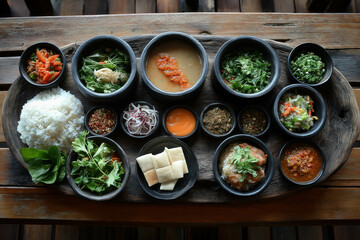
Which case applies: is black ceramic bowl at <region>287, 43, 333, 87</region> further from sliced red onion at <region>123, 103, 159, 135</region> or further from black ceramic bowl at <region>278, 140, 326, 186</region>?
sliced red onion at <region>123, 103, 159, 135</region>

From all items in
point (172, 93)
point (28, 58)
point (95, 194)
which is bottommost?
point (95, 194)

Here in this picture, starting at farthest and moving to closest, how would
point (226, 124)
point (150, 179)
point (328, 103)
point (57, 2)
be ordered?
1. point (57, 2)
2. point (328, 103)
3. point (226, 124)
4. point (150, 179)

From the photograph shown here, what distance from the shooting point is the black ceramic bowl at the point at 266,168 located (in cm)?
210

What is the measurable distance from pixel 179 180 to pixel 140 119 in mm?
561

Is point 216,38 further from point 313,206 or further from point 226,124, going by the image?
point 313,206

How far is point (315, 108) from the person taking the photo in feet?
7.55

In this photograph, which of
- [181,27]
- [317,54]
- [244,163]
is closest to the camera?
[244,163]

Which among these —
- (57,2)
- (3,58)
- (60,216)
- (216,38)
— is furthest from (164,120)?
(57,2)

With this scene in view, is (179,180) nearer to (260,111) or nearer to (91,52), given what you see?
(260,111)

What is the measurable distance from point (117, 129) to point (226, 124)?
870mm

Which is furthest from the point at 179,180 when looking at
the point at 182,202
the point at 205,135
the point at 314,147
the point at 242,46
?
the point at 242,46

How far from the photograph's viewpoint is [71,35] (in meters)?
2.67

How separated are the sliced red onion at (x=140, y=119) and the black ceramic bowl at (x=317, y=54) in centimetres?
118

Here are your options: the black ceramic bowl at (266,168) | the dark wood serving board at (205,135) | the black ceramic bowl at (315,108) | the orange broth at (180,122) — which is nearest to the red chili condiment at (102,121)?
the dark wood serving board at (205,135)
